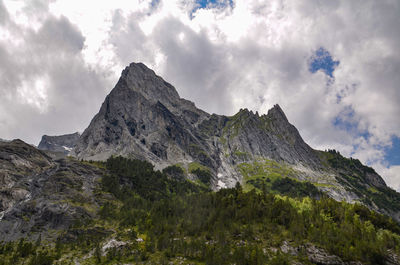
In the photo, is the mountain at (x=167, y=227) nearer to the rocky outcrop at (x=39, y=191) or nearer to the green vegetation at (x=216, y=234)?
the green vegetation at (x=216, y=234)

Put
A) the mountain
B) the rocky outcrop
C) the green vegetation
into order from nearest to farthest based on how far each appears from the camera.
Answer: the green vegetation < the mountain < the rocky outcrop

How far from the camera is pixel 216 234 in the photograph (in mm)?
87375

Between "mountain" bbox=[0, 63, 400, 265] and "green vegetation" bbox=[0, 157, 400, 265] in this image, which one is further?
"mountain" bbox=[0, 63, 400, 265]

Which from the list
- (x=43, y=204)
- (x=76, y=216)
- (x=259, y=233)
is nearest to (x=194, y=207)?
(x=259, y=233)

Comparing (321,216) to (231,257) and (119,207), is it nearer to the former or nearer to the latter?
(231,257)

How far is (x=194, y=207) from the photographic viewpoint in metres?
116

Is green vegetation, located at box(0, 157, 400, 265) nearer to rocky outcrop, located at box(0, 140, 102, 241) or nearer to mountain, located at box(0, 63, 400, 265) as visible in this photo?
mountain, located at box(0, 63, 400, 265)

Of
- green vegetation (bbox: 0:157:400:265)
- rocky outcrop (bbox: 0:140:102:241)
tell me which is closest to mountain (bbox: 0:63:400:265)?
green vegetation (bbox: 0:157:400:265)

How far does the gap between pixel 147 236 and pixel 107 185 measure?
65.8m

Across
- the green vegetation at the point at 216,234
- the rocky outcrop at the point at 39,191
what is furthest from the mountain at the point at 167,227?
the rocky outcrop at the point at 39,191

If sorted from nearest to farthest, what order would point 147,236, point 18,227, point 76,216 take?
point 147,236 < point 18,227 < point 76,216

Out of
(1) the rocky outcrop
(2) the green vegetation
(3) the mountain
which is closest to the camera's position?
(2) the green vegetation

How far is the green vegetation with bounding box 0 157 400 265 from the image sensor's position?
73688mm

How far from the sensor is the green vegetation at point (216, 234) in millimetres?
73688
